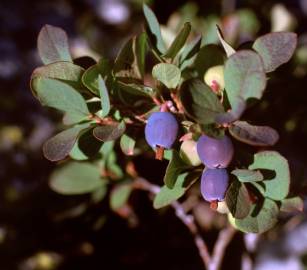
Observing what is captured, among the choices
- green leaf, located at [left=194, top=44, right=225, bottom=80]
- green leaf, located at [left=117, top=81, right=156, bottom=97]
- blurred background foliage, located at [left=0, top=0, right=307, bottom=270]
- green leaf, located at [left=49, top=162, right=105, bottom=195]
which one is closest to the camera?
green leaf, located at [left=117, top=81, right=156, bottom=97]

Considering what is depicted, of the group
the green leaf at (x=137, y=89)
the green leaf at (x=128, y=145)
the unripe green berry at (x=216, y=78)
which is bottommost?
the green leaf at (x=128, y=145)

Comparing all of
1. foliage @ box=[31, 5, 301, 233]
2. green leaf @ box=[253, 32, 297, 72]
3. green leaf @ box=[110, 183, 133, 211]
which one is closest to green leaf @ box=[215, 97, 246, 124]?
foliage @ box=[31, 5, 301, 233]

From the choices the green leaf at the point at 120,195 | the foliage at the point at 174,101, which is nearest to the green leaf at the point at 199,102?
the foliage at the point at 174,101

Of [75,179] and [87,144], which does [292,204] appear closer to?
[87,144]

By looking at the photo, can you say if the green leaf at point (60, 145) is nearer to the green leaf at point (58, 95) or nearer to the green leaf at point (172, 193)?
the green leaf at point (58, 95)

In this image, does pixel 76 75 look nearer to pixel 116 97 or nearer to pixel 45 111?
pixel 116 97

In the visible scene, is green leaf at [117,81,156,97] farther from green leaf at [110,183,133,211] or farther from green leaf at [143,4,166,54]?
green leaf at [110,183,133,211]
